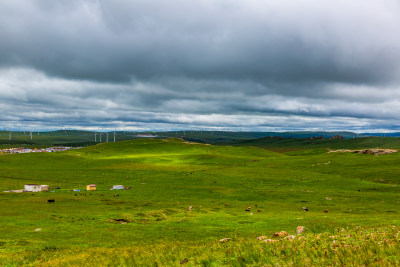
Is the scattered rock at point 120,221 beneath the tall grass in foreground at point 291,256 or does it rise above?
beneath

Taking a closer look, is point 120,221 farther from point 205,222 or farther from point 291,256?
point 291,256

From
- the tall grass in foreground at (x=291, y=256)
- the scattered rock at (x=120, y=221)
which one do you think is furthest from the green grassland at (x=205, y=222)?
the scattered rock at (x=120, y=221)

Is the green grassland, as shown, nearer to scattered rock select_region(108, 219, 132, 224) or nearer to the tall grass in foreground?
the tall grass in foreground

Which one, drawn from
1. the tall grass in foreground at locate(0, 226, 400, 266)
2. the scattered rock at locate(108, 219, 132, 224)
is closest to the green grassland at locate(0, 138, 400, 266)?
the tall grass in foreground at locate(0, 226, 400, 266)

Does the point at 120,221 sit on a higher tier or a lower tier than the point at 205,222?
lower

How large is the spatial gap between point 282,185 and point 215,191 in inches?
973

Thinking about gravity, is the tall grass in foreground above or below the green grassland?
above

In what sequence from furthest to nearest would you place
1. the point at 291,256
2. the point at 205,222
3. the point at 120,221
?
the point at 120,221 → the point at 205,222 → the point at 291,256

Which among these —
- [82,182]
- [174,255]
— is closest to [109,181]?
[82,182]

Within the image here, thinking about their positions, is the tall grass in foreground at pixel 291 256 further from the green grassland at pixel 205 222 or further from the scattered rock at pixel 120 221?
the scattered rock at pixel 120 221

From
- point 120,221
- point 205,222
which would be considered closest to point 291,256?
point 205,222

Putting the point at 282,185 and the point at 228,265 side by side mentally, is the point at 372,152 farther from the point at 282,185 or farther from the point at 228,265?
the point at 228,265

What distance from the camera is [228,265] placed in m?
13.7

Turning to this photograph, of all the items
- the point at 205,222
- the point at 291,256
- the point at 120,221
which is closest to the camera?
the point at 291,256
